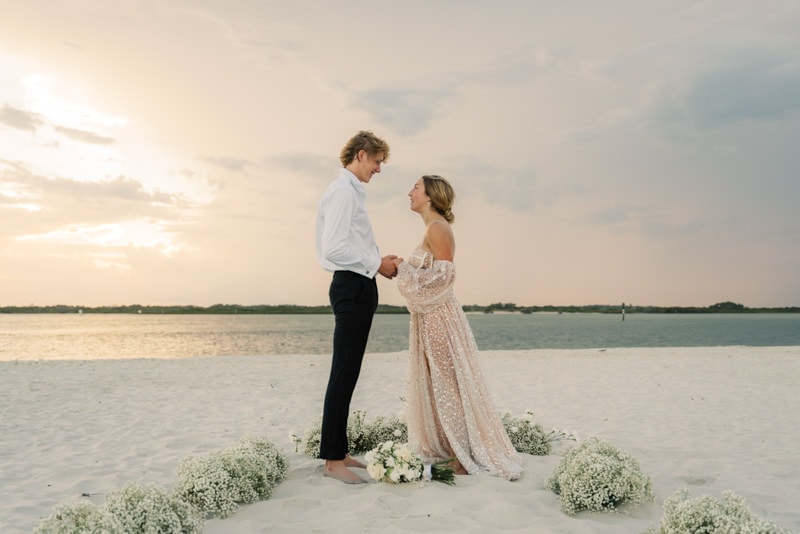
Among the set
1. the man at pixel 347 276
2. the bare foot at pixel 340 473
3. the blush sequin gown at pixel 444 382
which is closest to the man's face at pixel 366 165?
the man at pixel 347 276

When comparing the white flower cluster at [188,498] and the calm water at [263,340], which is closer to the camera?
the white flower cluster at [188,498]

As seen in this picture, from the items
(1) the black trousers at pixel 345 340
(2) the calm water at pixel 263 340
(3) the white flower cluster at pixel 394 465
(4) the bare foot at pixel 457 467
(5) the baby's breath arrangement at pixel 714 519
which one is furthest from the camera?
(2) the calm water at pixel 263 340

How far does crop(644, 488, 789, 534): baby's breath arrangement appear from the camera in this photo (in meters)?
Result: 3.14

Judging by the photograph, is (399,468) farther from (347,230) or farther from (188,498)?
(347,230)

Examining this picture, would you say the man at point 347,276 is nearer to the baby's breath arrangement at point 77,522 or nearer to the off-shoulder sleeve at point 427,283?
the off-shoulder sleeve at point 427,283

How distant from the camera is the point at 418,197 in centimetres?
532

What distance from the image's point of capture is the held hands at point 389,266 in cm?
516

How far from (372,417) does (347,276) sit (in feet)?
14.0

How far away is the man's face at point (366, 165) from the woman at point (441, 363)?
46cm

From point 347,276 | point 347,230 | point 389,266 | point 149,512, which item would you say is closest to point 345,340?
point 347,276

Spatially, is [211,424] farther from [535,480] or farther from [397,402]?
[535,480]

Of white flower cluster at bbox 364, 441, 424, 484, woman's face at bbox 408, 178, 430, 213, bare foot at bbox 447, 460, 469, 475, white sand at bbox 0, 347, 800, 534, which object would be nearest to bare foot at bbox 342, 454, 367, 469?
white sand at bbox 0, 347, 800, 534

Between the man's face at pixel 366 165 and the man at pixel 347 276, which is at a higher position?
the man's face at pixel 366 165

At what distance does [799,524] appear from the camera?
4219 millimetres
